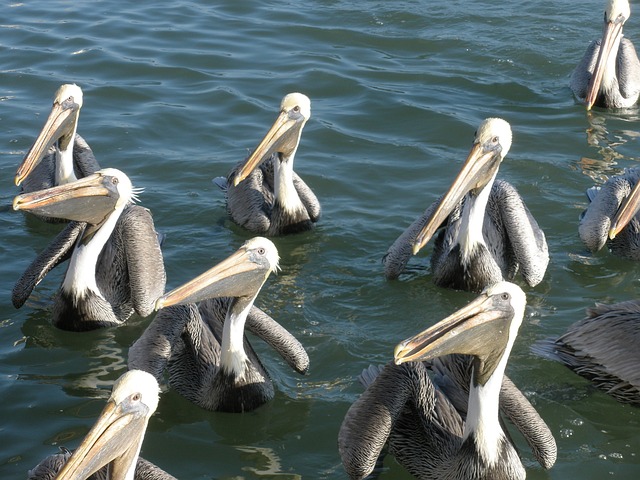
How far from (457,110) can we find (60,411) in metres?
5.69

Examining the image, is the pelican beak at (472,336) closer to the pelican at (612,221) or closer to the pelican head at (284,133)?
the pelican at (612,221)

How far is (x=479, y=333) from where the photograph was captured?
543cm

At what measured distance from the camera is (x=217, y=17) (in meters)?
13.8

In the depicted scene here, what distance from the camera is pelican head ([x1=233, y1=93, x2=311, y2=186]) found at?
8562mm

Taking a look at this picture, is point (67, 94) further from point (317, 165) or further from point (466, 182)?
point (466, 182)

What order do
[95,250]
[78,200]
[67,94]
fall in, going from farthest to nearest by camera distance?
[67,94], [95,250], [78,200]

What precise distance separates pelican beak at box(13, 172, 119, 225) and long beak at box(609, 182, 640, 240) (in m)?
3.31

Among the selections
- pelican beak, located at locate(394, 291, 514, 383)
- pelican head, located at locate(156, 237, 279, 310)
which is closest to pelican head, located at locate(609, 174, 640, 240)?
pelican beak, located at locate(394, 291, 514, 383)

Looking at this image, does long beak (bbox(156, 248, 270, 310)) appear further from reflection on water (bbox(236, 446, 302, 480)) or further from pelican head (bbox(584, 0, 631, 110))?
pelican head (bbox(584, 0, 631, 110))

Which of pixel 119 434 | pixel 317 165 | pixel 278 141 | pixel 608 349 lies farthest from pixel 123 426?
pixel 317 165

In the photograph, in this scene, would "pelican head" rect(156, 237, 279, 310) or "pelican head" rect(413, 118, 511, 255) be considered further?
"pelican head" rect(413, 118, 511, 255)

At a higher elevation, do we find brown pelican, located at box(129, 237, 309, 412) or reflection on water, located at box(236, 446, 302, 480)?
brown pelican, located at box(129, 237, 309, 412)

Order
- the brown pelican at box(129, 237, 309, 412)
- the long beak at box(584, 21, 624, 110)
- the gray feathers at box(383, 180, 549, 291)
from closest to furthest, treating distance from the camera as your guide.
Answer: the brown pelican at box(129, 237, 309, 412) < the gray feathers at box(383, 180, 549, 291) < the long beak at box(584, 21, 624, 110)

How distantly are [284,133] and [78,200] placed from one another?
2048mm
